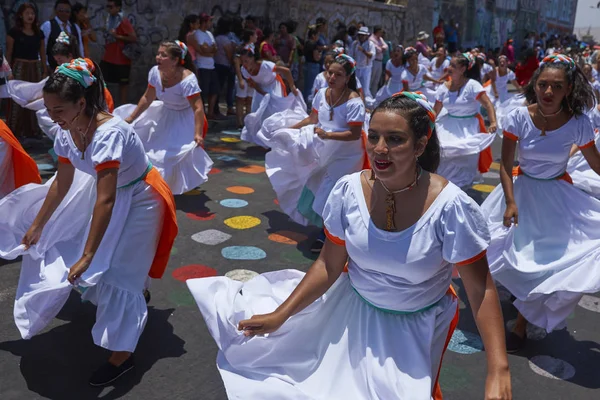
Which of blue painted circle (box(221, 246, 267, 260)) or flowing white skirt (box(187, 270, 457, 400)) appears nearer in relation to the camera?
flowing white skirt (box(187, 270, 457, 400))

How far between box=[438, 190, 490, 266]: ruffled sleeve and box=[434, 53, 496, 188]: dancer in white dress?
5.16 metres

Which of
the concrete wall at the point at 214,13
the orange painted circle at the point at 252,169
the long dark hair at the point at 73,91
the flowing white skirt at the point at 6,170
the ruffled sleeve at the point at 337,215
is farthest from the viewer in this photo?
the concrete wall at the point at 214,13

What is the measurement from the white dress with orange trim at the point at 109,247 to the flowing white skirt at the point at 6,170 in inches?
41.9

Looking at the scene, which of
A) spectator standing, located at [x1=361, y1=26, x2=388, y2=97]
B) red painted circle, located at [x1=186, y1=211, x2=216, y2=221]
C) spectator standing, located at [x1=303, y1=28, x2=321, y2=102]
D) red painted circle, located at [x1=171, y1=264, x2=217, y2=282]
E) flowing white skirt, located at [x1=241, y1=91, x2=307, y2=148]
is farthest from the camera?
spectator standing, located at [x1=361, y1=26, x2=388, y2=97]

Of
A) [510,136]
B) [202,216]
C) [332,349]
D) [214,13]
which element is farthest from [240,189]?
[214,13]

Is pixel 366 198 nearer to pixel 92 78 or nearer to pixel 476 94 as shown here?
pixel 92 78

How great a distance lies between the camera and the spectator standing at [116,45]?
10602mm

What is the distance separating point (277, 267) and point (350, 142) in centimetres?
126

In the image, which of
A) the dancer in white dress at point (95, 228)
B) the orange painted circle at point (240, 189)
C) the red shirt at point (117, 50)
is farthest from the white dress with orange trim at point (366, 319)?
the red shirt at point (117, 50)

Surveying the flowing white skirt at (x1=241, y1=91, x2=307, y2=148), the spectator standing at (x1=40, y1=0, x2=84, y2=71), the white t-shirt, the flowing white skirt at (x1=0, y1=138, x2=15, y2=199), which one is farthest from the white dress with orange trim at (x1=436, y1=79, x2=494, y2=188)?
the spectator standing at (x1=40, y1=0, x2=84, y2=71)

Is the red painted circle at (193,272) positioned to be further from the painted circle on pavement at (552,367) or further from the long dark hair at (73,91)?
the painted circle on pavement at (552,367)

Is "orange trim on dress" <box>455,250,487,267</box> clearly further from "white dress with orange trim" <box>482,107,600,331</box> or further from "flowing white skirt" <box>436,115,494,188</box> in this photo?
"flowing white skirt" <box>436,115,494,188</box>

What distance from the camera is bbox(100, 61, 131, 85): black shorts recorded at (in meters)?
10.8

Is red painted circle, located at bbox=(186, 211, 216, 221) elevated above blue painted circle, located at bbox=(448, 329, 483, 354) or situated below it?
below
